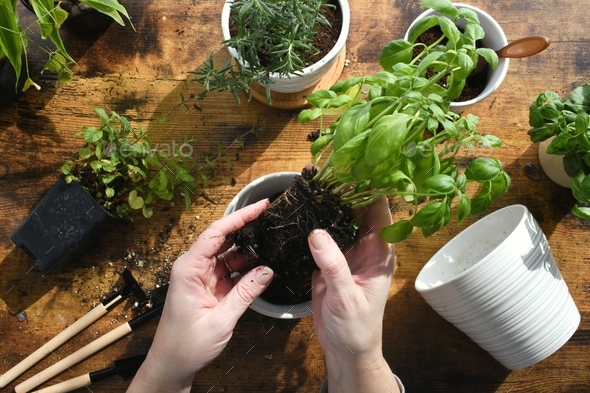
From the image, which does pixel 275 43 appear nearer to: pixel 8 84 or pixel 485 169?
pixel 485 169

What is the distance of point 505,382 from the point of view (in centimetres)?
117

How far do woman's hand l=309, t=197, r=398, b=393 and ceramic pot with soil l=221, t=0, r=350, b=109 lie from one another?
0.31 metres

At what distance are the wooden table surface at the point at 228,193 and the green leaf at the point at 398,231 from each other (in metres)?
0.34

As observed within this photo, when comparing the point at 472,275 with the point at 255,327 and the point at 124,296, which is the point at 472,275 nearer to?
the point at 255,327

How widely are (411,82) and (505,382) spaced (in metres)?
0.82

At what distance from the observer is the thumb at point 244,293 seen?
2.98ft

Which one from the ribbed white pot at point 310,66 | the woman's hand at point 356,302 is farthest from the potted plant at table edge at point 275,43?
the woman's hand at point 356,302

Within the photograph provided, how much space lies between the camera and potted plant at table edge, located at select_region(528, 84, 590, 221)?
38.5 inches

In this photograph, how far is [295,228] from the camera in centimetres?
92

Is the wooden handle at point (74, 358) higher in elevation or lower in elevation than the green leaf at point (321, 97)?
lower

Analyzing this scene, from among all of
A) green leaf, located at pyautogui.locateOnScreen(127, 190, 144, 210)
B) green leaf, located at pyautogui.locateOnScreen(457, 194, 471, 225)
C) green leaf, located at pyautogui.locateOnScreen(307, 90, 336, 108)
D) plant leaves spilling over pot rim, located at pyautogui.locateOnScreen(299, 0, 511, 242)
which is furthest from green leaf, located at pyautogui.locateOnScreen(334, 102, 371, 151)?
green leaf, located at pyautogui.locateOnScreen(127, 190, 144, 210)

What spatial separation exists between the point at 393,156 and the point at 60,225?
77 cm

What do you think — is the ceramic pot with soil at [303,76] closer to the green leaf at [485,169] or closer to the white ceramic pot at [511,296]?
the green leaf at [485,169]

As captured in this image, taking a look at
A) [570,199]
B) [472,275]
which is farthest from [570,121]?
[472,275]
